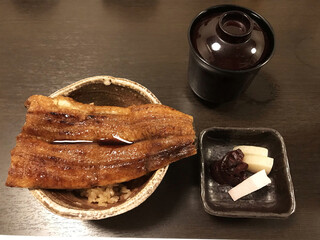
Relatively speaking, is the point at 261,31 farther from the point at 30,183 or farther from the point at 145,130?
the point at 30,183

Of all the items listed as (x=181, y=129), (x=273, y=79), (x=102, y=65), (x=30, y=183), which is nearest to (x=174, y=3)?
(x=102, y=65)

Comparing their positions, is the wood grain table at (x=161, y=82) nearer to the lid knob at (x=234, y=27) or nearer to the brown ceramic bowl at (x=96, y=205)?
the brown ceramic bowl at (x=96, y=205)

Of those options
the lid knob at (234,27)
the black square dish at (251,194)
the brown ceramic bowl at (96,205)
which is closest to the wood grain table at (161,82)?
the black square dish at (251,194)

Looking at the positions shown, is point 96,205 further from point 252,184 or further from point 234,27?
point 234,27

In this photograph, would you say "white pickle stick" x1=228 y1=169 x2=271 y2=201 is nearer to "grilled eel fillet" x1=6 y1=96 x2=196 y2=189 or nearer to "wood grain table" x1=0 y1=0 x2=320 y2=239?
"wood grain table" x1=0 y1=0 x2=320 y2=239

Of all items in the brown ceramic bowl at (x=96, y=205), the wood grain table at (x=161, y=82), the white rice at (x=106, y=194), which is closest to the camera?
the brown ceramic bowl at (x=96, y=205)

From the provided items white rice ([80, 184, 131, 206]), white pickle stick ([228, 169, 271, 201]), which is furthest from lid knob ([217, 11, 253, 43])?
white rice ([80, 184, 131, 206])

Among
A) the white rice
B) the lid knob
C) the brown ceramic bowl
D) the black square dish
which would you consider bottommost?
the black square dish
